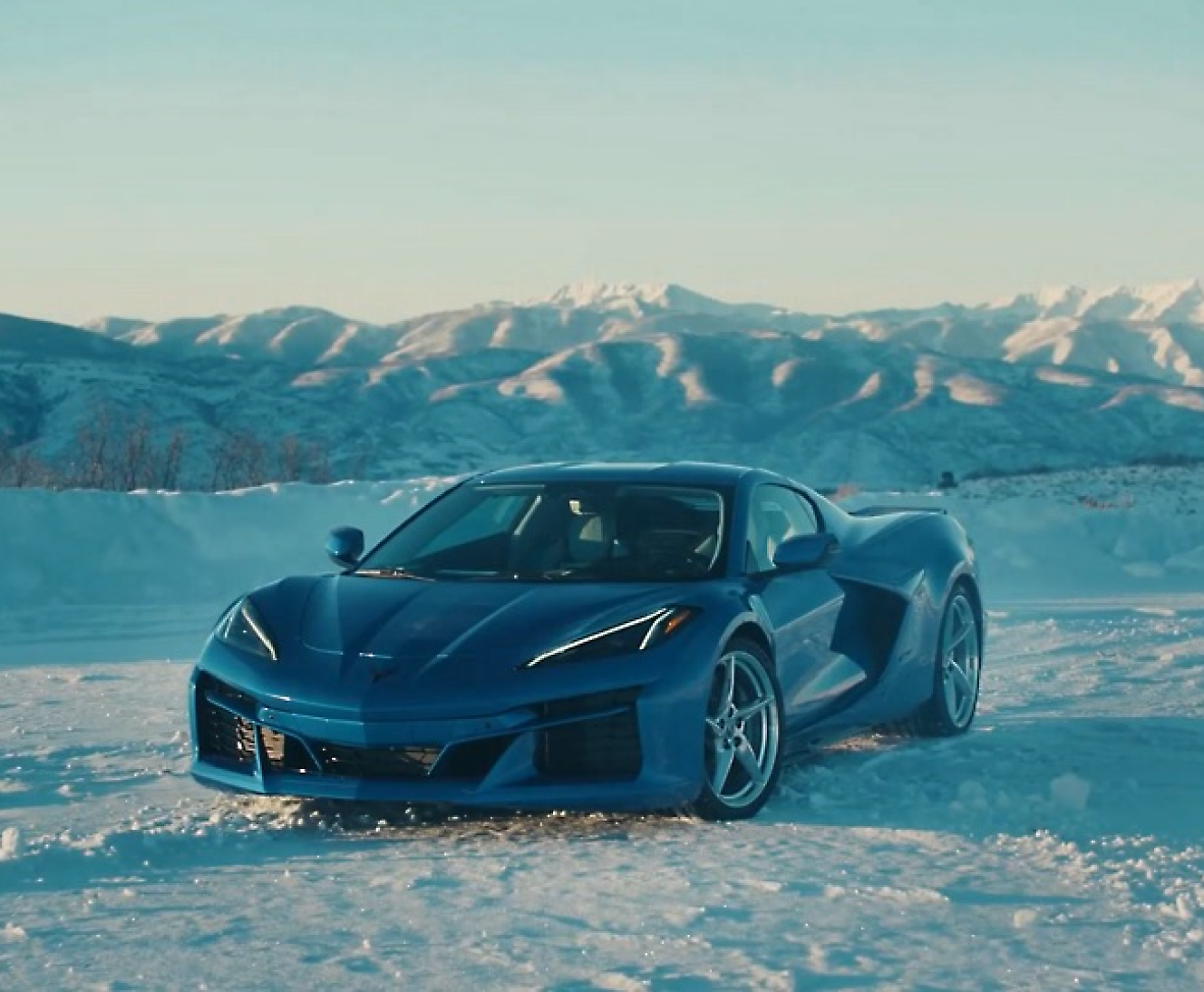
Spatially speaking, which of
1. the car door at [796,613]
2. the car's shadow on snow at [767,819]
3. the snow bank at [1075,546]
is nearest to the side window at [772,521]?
the car door at [796,613]

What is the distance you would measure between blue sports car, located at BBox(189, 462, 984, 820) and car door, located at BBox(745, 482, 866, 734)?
→ 0.01 metres

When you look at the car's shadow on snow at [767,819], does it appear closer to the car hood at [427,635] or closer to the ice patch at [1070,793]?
the ice patch at [1070,793]

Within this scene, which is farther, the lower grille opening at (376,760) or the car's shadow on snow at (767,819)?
the lower grille opening at (376,760)

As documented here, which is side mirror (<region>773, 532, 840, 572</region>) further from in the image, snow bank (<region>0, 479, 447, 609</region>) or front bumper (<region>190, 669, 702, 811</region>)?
snow bank (<region>0, 479, 447, 609</region>)

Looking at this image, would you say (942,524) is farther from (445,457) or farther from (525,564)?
(445,457)

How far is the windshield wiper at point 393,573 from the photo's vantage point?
714 cm

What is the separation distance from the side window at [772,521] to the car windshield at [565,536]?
0.14 metres

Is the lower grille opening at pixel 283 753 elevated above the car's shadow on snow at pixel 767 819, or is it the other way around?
the lower grille opening at pixel 283 753

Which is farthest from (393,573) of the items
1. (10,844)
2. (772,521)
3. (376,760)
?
(10,844)

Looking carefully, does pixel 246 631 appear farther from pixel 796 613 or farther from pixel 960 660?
pixel 960 660

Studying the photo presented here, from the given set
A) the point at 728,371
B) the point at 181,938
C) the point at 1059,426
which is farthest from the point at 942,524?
the point at 728,371

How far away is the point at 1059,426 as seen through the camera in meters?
134

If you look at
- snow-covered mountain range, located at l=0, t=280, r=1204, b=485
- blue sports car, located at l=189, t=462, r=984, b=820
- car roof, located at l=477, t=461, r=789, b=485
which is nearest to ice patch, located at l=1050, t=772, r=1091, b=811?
blue sports car, located at l=189, t=462, r=984, b=820

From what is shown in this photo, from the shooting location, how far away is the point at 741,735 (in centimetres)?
655
